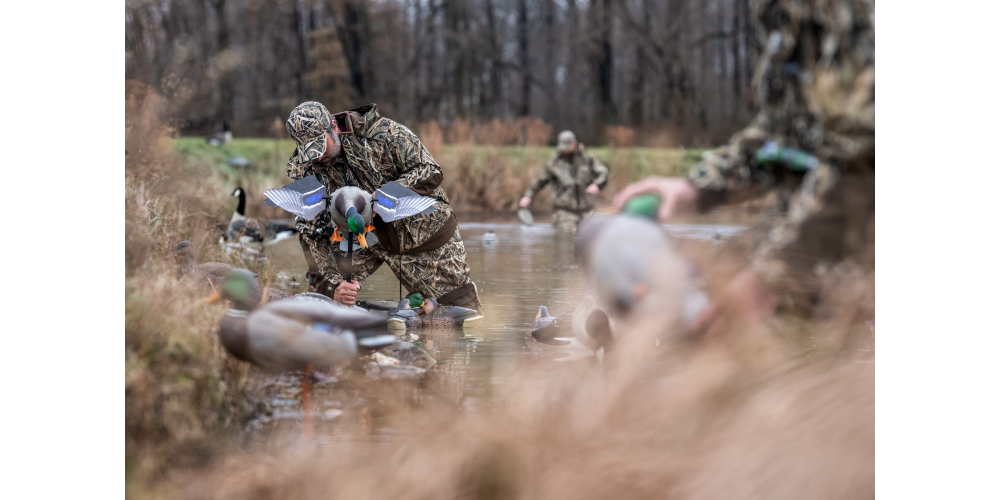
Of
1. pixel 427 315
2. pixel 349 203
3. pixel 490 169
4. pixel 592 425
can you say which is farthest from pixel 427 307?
pixel 490 169

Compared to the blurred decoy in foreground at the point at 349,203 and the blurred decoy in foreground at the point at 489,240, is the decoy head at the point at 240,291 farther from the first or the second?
the blurred decoy in foreground at the point at 489,240

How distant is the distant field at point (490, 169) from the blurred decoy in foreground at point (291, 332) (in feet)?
33.5

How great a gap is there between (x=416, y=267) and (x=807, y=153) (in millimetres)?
2854

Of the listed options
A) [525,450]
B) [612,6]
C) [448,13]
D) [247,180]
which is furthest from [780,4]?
[448,13]

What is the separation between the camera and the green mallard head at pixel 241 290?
271cm

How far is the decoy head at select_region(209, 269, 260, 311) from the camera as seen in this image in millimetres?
2709

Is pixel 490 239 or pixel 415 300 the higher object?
pixel 415 300

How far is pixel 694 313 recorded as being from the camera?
2.44 m

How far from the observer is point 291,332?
8.49 ft

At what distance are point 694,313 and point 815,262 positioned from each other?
0.41 m

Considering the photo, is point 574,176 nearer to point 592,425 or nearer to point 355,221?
point 355,221

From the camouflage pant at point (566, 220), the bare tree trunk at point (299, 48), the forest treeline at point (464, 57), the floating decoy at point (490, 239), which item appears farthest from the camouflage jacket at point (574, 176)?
the bare tree trunk at point (299, 48)

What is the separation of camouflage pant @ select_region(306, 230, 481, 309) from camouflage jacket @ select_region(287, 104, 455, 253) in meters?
0.14

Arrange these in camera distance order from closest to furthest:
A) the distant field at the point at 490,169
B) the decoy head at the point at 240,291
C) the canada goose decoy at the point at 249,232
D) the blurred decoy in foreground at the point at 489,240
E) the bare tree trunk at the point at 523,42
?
1. the decoy head at the point at 240,291
2. the canada goose decoy at the point at 249,232
3. the blurred decoy in foreground at the point at 489,240
4. the distant field at the point at 490,169
5. the bare tree trunk at the point at 523,42
